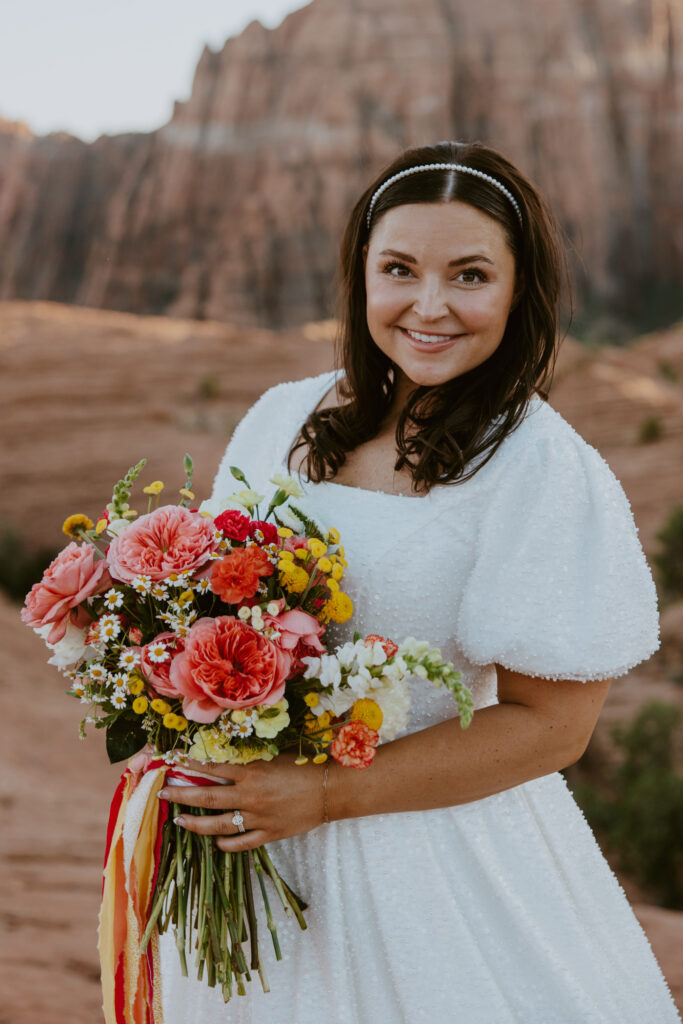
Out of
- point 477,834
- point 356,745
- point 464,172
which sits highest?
point 464,172

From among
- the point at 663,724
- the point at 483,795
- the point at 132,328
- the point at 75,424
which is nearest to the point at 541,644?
the point at 483,795

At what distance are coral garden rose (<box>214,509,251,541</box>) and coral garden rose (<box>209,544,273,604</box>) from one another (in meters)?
0.05

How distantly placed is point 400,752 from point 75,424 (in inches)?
635

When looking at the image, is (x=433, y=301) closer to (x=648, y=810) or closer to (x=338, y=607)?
(x=338, y=607)

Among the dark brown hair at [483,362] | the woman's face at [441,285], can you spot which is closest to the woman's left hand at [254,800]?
the dark brown hair at [483,362]

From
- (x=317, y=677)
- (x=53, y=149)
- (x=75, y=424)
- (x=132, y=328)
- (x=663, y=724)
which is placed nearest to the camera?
(x=317, y=677)

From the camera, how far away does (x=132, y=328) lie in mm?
20500

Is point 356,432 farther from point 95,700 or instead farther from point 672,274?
point 672,274

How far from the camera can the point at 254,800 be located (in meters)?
1.48

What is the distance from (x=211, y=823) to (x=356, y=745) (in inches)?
10.9

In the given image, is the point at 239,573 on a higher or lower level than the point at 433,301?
lower

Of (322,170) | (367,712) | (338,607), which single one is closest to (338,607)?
(338,607)

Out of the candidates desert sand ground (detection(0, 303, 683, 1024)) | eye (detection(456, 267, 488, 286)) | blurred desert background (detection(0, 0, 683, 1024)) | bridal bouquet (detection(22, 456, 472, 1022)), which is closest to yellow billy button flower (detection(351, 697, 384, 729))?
bridal bouquet (detection(22, 456, 472, 1022))

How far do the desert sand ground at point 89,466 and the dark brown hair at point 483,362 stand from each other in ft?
8.99
